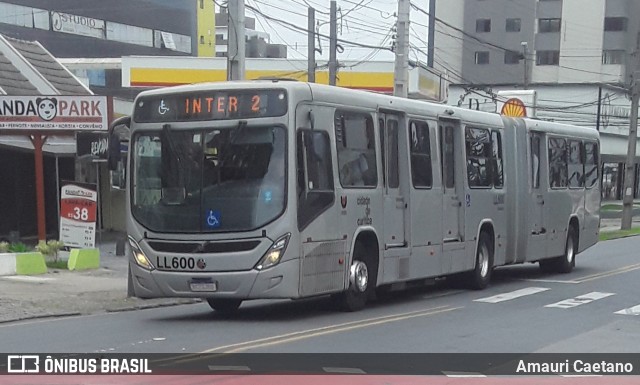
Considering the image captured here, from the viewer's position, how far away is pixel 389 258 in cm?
1532

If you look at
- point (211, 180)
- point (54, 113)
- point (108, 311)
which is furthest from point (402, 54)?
point (211, 180)

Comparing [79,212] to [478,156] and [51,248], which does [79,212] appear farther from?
[478,156]

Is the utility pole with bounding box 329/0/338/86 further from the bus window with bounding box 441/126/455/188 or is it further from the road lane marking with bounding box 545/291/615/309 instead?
the road lane marking with bounding box 545/291/615/309

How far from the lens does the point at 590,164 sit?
24.2 m

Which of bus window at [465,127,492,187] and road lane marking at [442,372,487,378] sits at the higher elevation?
bus window at [465,127,492,187]

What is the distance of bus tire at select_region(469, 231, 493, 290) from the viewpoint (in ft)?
61.0

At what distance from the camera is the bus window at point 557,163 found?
22016 millimetres

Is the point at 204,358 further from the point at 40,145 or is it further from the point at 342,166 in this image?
the point at 40,145

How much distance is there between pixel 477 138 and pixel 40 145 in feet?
34.5

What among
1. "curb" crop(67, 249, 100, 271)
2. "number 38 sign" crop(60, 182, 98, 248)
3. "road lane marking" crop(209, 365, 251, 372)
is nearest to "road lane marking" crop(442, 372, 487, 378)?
"road lane marking" crop(209, 365, 251, 372)

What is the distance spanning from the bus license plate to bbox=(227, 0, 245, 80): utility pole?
6873mm

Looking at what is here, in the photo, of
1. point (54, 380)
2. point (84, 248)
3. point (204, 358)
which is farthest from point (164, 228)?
point (84, 248)

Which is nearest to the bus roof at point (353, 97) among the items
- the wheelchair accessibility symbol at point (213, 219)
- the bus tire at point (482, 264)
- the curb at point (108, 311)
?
the wheelchair accessibility symbol at point (213, 219)

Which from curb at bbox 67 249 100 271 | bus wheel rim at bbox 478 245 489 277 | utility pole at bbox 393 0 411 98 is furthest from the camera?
utility pole at bbox 393 0 411 98
